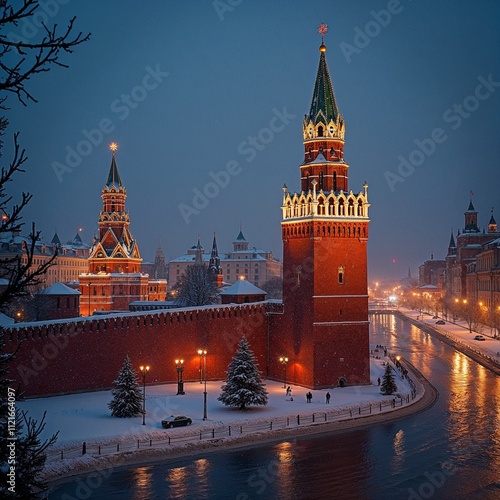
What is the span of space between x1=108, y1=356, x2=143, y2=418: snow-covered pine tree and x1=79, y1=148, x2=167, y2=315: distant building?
4094 cm

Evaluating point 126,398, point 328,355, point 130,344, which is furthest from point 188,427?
point 328,355

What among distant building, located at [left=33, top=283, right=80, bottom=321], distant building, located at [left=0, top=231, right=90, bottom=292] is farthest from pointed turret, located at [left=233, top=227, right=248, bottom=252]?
distant building, located at [left=33, top=283, right=80, bottom=321]

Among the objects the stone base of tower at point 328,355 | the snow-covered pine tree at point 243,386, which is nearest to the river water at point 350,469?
the snow-covered pine tree at point 243,386

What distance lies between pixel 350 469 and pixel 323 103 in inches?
1043

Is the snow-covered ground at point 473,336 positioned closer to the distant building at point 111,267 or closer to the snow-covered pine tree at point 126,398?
the snow-covered pine tree at point 126,398

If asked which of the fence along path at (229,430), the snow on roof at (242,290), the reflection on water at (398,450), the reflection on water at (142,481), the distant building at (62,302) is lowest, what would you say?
the reflection on water at (142,481)

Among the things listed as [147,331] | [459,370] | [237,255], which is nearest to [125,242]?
[147,331]

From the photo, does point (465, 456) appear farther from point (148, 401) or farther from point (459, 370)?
point (459, 370)

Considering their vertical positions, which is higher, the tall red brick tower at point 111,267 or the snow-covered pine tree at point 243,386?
the tall red brick tower at point 111,267

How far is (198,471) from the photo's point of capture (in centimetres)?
2706

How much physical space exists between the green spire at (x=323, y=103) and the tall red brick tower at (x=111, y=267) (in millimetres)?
35188

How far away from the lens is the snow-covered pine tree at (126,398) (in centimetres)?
3356

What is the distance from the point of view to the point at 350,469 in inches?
1072

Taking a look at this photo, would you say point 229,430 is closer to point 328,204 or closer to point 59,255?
point 328,204
